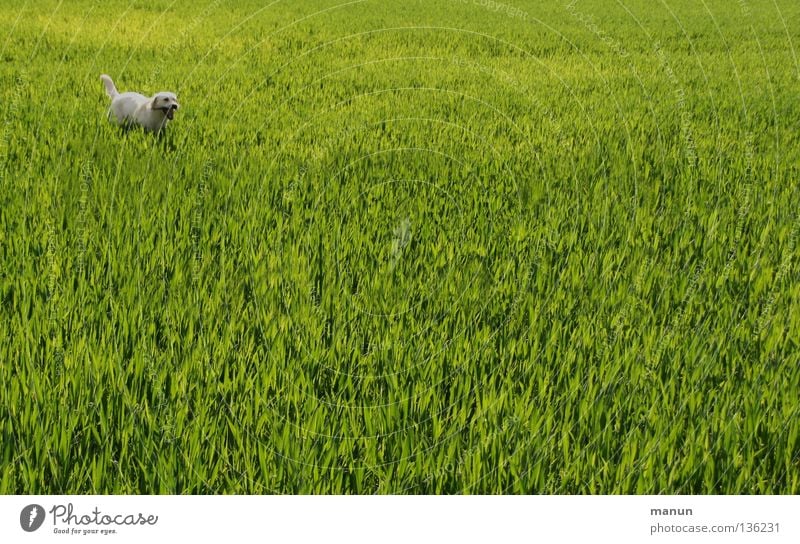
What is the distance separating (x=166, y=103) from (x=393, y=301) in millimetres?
2811

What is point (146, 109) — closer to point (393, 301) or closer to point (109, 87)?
point (109, 87)

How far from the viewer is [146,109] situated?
5355 millimetres

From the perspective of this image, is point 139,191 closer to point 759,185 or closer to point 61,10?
point 759,185

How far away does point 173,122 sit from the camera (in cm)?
585

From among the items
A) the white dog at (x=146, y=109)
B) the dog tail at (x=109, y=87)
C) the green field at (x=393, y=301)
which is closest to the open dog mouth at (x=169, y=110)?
the white dog at (x=146, y=109)

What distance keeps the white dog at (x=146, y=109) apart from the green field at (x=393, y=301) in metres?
0.14

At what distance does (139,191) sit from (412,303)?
2018 mm

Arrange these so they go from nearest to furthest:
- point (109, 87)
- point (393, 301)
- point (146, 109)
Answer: point (393, 301), point (146, 109), point (109, 87)

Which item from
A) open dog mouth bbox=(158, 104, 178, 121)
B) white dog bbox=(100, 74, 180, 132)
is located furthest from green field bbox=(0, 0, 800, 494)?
open dog mouth bbox=(158, 104, 178, 121)

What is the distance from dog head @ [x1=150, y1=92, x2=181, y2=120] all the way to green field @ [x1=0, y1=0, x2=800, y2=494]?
0.28 m

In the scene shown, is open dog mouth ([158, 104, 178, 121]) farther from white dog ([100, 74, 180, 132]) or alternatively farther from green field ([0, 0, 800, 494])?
green field ([0, 0, 800, 494])

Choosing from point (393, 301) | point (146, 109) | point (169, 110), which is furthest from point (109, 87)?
point (393, 301)

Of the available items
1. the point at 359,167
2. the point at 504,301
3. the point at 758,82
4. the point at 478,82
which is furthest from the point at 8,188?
the point at 758,82

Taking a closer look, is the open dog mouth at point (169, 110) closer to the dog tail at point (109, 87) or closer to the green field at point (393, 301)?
the green field at point (393, 301)
